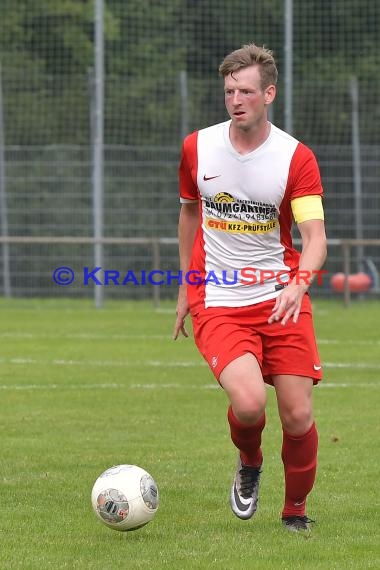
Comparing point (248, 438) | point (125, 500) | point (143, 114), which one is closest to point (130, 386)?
point (248, 438)

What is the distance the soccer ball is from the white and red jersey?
0.87 metres

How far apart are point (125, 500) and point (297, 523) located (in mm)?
801

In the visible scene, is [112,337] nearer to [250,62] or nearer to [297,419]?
[297,419]

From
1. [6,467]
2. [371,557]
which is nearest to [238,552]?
[371,557]

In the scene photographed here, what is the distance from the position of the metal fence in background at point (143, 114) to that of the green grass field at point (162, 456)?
21.4 feet

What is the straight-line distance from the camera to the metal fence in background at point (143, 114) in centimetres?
2111

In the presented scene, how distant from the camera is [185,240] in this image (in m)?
6.18

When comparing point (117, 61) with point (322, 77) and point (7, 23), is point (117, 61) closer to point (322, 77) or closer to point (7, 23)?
point (7, 23)

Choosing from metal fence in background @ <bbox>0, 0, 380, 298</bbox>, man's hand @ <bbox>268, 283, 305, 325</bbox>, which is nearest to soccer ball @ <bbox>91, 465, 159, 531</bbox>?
man's hand @ <bbox>268, 283, 305, 325</bbox>

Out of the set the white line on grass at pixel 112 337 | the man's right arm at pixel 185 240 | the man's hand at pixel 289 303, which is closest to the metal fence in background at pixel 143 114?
the white line on grass at pixel 112 337

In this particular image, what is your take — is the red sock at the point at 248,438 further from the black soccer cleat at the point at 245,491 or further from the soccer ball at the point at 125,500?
the soccer ball at the point at 125,500

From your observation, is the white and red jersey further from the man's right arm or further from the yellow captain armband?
the man's right arm

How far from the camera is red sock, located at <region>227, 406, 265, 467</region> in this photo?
580cm

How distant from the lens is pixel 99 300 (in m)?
20.1
